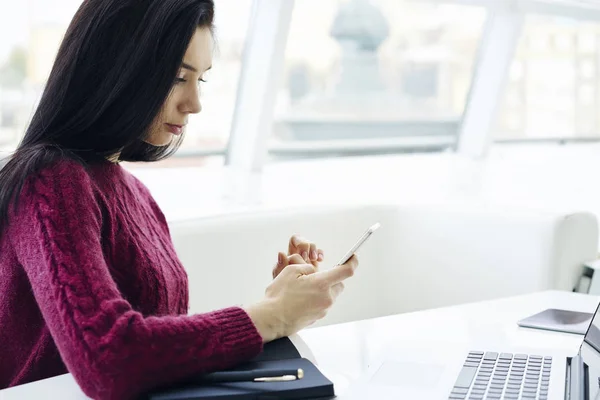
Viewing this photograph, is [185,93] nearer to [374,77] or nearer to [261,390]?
[261,390]

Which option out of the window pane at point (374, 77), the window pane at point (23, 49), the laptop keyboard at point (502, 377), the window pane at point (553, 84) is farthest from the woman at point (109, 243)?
the window pane at point (553, 84)

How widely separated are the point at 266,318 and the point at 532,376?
0.39m

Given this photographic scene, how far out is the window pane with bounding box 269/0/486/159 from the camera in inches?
156

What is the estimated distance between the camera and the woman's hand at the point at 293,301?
113 cm

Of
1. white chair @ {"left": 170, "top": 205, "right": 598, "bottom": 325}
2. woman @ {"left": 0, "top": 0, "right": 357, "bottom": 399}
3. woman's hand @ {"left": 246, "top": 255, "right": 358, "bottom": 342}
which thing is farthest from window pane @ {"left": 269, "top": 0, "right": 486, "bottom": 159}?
woman's hand @ {"left": 246, "top": 255, "right": 358, "bottom": 342}

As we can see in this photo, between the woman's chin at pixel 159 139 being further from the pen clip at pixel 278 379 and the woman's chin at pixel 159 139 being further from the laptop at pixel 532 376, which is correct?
the laptop at pixel 532 376

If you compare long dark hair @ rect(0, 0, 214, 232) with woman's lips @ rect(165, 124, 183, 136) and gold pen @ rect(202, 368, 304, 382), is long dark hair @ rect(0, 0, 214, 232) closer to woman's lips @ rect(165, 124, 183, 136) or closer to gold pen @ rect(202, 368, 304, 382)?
woman's lips @ rect(165, 124, 183, 136)

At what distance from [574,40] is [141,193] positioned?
427 centimetres

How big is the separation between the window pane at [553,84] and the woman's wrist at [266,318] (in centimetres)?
376

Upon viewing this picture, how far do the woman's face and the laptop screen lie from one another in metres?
0.72

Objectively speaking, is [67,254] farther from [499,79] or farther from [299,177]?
[499,79]

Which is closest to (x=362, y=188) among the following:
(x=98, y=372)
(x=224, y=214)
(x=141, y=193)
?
(x=224, y=214)

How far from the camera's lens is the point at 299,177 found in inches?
144

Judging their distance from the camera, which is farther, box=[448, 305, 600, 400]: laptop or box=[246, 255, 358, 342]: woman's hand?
box=[246, 255, 358, 342]: woman's hand
